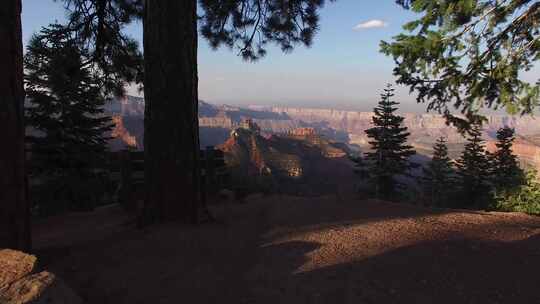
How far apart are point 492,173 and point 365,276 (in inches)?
1075

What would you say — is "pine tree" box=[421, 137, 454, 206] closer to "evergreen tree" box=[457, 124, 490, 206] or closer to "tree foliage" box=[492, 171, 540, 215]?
"evergreen tree" box=[457, 124, 490, 206]

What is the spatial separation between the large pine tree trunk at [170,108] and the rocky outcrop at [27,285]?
2.80m

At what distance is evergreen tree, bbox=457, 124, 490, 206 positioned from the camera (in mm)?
25328

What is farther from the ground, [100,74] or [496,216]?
[100,74]

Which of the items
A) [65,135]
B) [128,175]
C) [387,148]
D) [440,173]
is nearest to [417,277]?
[128,175]

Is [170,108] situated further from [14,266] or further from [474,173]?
Answer: [474,173]

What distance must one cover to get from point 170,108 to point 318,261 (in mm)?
2905

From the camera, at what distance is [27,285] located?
5.90 feet

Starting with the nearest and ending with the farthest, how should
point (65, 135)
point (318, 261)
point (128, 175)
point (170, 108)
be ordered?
point (318, 261) < point (170, 108) < point (128, 175) < point (65, 135)

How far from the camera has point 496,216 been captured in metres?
5.43

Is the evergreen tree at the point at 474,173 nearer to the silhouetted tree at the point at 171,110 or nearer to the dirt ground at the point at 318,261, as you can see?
the dirt ground at the point at 318,261

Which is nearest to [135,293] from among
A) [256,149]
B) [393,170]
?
[393,170]

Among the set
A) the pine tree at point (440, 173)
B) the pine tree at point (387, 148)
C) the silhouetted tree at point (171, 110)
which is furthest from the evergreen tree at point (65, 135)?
the pine tree at point (440, 173)

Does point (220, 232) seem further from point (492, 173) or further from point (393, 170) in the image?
point (492, 173)
